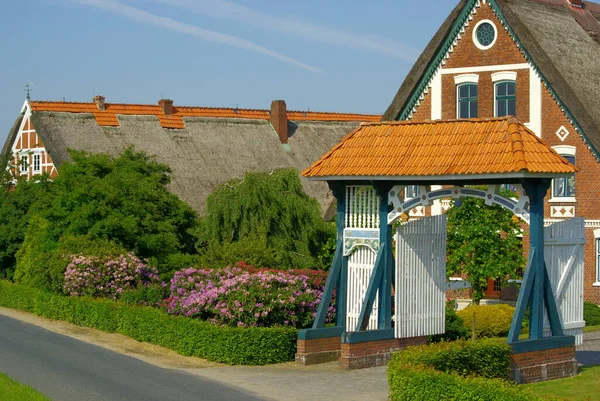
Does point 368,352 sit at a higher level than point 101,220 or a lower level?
lower

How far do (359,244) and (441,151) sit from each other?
2.82m

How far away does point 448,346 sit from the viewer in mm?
18234

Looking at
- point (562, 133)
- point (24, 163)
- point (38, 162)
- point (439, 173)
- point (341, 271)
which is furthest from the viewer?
point (38, 162)

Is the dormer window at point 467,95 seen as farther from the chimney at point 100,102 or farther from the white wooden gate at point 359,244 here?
the chimney at point 100,102

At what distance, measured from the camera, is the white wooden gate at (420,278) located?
21.1 meters

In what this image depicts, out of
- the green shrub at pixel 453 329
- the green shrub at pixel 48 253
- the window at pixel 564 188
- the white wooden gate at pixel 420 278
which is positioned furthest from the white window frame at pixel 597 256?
the green shrub at pixel 48 253

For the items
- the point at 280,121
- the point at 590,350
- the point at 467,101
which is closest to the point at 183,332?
the point at 590,350

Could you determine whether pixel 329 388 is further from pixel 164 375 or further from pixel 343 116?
pixel 343 116

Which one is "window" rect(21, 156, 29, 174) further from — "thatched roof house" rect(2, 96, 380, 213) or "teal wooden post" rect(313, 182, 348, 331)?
"teal wooden post" rect(313, 182, 348, 331)

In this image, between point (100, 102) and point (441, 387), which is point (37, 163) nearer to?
point (100, 102)

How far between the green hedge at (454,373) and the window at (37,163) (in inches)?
1254

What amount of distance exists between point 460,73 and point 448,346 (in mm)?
19379

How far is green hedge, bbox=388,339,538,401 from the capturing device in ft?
50.4

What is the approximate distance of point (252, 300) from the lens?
23.0 metres
